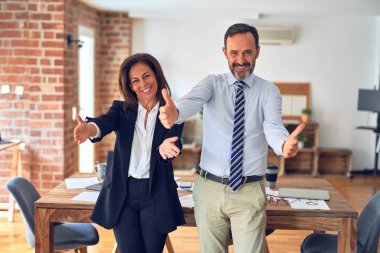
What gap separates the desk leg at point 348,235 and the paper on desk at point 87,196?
52.2 inches

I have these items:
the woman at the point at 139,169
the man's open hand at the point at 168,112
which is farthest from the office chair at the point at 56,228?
the man's open hand at the point at 168,112

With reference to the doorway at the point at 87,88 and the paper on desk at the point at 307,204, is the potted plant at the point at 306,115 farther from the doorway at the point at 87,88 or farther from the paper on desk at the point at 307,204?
the paper on desk at the point at 307,204

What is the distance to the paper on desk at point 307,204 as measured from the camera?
2701 millimetres

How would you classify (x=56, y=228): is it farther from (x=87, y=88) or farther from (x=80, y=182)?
(x=87, y=88)

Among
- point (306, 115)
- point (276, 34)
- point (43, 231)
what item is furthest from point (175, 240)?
point (276, 34)

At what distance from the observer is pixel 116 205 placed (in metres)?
2.33

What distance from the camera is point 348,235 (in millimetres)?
2619

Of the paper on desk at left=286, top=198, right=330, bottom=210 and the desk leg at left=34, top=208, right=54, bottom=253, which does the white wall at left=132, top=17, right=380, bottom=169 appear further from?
the desk leg at left=34, top=208, right=54, bottom=253

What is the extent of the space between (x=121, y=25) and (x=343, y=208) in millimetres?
5441

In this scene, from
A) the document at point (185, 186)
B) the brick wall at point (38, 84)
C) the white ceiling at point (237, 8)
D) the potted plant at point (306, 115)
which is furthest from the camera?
the potted plant at point (306, 115)

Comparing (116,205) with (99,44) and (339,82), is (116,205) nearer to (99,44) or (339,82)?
(99,44)

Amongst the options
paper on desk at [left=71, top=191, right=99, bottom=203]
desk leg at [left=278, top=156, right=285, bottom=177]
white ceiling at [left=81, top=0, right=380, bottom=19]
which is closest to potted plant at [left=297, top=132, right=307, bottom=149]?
desk leg at [left=278, top=156, right=285, bottom=177]

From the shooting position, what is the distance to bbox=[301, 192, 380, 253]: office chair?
9.20 ft

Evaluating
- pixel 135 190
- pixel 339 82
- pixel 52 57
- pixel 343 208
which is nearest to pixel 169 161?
pixel 135 190
